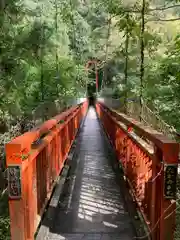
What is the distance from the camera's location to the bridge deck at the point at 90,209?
109 inches

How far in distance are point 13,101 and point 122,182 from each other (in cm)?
437

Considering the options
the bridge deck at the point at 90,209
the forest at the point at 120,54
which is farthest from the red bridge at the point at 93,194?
the forest at the point at 120,54

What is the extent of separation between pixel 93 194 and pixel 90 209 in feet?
1.55

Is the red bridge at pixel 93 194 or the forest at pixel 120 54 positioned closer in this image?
the red bridge at pixel 93 194

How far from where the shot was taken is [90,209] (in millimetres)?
3357

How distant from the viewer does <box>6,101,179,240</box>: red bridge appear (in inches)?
75.7

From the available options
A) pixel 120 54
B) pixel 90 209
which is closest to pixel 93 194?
pixel 90 209

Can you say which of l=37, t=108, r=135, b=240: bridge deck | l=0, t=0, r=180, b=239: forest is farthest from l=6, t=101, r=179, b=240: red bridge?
l=0, t=0, r=180, b=239: forest

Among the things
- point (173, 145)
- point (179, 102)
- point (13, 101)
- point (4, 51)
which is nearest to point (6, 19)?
point (4, 51)

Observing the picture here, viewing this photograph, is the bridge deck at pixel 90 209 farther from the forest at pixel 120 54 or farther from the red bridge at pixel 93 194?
the forest at pixel 120 54

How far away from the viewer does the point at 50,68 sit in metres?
14.4

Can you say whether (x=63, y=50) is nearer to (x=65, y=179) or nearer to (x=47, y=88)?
(x=47, y=88)

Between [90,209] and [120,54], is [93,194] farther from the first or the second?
[120,54]

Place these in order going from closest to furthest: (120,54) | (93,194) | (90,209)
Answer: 1. (90,209)
2. (93,194)
3. (120,54)
